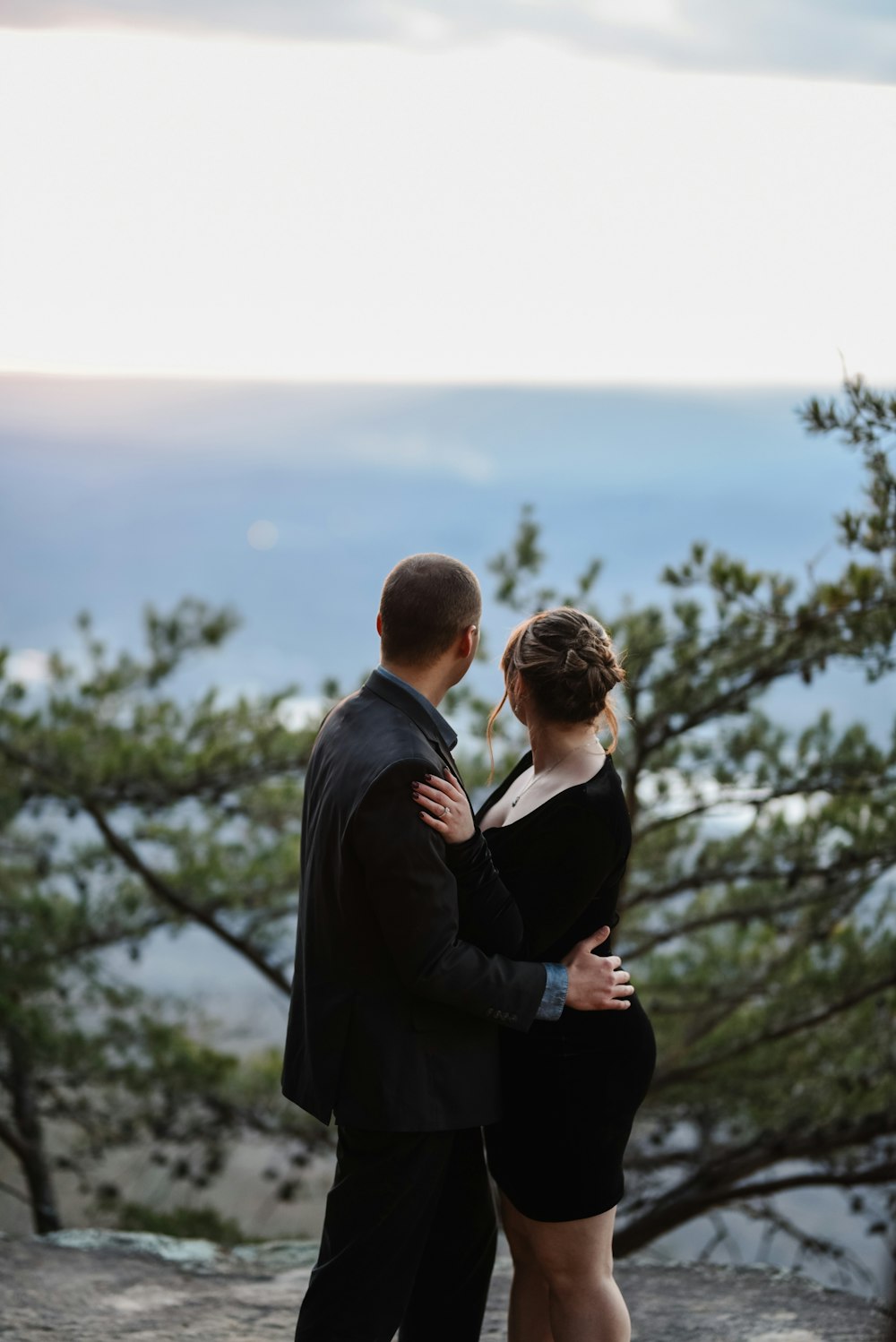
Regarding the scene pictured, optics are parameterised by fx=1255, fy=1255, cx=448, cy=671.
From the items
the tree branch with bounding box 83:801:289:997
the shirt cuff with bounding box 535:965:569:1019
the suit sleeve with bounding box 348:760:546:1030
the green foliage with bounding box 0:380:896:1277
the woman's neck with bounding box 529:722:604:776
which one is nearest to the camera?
the suit sleeve with bounding box 348:760:546:1030

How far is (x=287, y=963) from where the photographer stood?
16.4 ft

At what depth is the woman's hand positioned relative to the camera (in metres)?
1.72

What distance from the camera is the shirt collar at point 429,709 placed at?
6.02 feet

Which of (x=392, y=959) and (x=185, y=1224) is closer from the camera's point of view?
(x=392, y=959)

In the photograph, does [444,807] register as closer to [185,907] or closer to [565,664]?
[565,664]

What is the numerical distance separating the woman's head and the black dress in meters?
0.11

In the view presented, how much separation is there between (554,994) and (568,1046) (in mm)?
124

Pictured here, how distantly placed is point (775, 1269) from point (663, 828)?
1958 mm

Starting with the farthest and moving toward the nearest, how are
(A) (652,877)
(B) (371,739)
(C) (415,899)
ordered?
(A) (652,877) → (B) (371,739) → (C) (415,899)

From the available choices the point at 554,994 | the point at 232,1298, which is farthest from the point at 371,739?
the point at 232,1298

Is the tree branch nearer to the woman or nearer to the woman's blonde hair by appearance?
the woman

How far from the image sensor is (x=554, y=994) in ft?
5.96

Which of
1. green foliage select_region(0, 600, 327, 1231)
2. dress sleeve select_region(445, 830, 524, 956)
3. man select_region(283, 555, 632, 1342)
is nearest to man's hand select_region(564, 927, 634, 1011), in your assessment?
man select_region(283, 555, 632, 1342)

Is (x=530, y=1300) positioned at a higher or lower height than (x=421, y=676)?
lower
